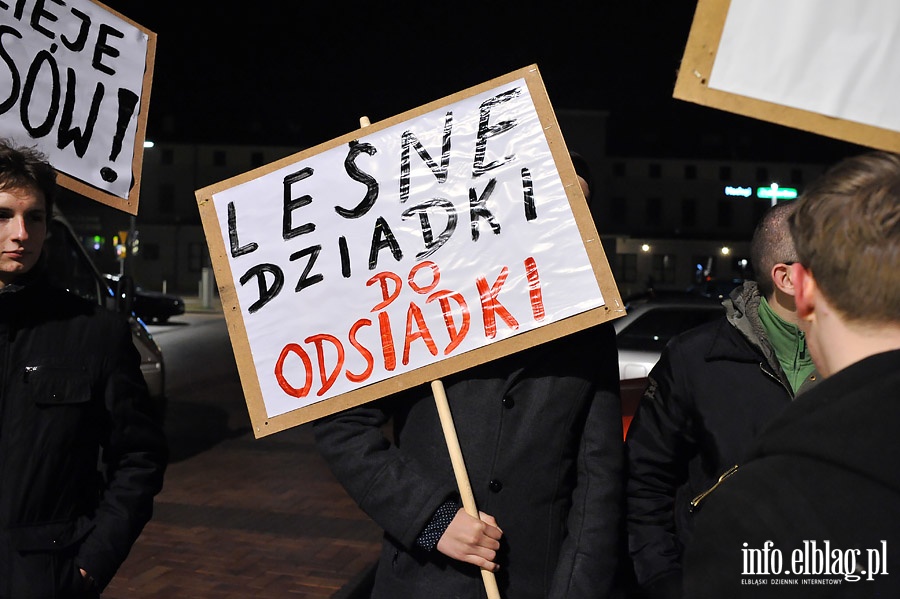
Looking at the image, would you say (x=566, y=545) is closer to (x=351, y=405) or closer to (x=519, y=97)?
(x=351, y=405)

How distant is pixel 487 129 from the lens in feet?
7.33

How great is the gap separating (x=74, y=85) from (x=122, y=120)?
16cm

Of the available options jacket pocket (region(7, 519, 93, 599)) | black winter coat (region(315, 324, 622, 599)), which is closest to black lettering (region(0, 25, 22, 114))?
jacket pocket (region(7, 519, 93, 599))

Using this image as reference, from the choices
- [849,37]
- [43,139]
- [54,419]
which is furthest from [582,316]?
[43,139]

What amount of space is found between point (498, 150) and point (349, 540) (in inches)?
154

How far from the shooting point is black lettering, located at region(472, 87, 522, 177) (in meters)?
2.22

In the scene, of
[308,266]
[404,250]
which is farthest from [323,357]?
[404,250]

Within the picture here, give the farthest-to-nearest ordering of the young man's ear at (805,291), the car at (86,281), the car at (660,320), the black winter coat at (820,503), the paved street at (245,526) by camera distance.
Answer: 1. the car at (660,320)
2. the car at (86,281)
3. the paved street at (245,526)
4. the young man's ear at (805,291)
5. the black winter coat at (820,503)

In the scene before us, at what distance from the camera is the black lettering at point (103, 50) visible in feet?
8.53

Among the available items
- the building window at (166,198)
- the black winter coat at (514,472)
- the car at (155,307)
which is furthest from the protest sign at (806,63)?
the building window at (166,198)

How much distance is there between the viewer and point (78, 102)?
2539 millimetres

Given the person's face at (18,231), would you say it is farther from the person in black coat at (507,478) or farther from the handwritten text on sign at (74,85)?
the person in black coat at (507,478)

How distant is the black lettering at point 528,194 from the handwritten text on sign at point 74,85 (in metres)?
1.21

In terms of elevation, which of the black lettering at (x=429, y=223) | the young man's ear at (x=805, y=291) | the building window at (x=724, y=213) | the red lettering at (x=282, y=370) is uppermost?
the building window at (x=724, y=213)
